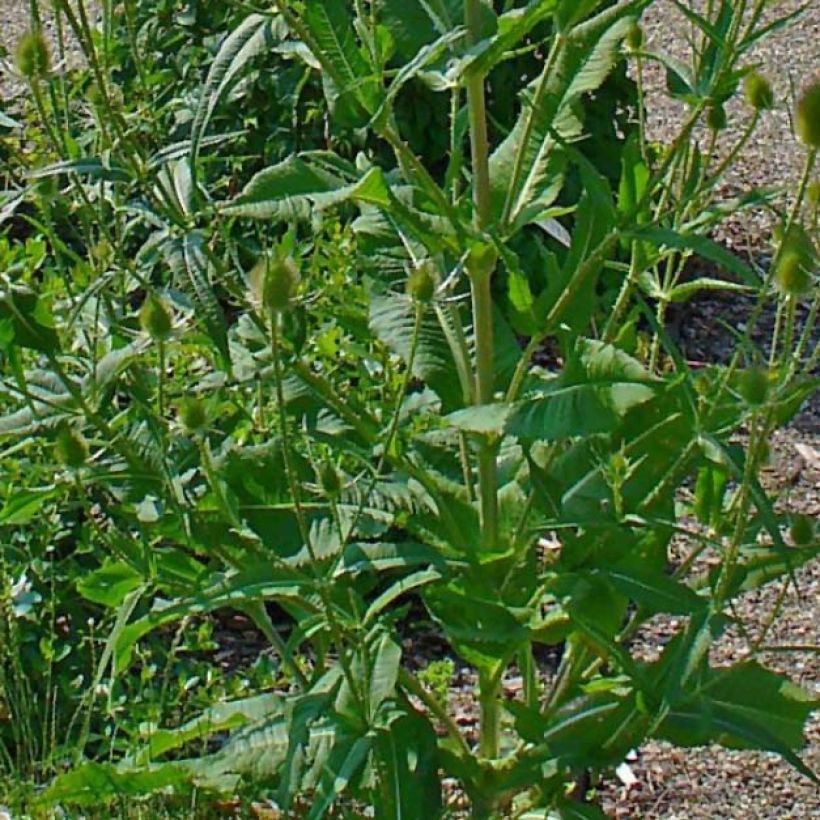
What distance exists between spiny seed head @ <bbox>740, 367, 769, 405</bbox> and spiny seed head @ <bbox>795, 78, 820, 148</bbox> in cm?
24

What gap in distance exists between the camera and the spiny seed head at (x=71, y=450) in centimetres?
194

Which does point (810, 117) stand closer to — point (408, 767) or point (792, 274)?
point (792, 274)

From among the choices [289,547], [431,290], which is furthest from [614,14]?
[289,547]

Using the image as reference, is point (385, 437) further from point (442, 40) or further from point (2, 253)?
point (2, 253)

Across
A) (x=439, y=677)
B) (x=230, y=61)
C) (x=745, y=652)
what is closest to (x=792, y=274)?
(x=230, y=61)

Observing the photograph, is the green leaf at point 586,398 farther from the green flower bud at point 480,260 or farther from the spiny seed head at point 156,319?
the spiny seed head at point 156,319

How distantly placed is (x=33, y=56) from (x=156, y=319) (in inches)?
12.9

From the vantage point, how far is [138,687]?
9.73 ft

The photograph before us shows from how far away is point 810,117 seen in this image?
1.71 m

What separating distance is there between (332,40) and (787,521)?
78 centimetres

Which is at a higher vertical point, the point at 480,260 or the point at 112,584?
the point at 480,260

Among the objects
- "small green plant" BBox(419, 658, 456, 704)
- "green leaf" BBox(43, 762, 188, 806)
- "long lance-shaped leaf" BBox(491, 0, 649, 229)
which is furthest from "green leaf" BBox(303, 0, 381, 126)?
"small green plant" BBox(419, 658, 456, 704)

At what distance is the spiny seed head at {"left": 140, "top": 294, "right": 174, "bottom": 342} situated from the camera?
1840 millimetres

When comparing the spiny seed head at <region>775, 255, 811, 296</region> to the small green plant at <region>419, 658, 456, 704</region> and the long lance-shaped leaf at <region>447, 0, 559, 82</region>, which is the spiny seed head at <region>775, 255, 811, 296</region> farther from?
the small green plant at <region>419, 658, 456, 704</region>
